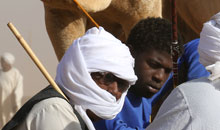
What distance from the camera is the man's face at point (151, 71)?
2.86 metres

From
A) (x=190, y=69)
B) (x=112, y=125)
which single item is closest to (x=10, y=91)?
(x=190, y=69)

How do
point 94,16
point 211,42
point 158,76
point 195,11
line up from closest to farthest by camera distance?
1. point 211,42
2. point 158,76
3. point 94,16
4. point 195,11

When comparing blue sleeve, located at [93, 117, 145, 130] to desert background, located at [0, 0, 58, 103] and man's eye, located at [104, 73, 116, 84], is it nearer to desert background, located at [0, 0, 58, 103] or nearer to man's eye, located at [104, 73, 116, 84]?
man's eye, located at [104, 73, 116, 84]

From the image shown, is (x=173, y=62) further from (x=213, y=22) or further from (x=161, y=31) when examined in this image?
(x=213, y=22)

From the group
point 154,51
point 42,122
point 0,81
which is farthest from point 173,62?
point 0,81

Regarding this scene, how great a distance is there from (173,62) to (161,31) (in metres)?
0.38

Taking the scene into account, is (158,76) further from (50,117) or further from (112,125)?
(50,117)

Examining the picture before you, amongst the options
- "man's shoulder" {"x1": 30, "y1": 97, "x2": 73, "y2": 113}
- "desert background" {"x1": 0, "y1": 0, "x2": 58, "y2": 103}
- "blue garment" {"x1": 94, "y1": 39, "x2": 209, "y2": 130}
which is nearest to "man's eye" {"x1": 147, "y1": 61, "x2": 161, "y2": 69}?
"blue garment" {"x1": 94, "y1": 39, "x2": 209, "y2": 130}

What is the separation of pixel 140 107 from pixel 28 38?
11.1 metres

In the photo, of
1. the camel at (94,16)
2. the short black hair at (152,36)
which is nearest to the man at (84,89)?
the short black hair at (152,36)

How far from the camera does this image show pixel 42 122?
6.73 ft

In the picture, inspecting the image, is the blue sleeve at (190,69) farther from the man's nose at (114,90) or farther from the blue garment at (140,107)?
the man's nose at (114,90)

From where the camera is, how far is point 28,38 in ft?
45.0

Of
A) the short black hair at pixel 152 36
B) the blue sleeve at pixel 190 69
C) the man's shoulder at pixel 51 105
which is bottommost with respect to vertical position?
the blue sleeve at pixel 190 69
